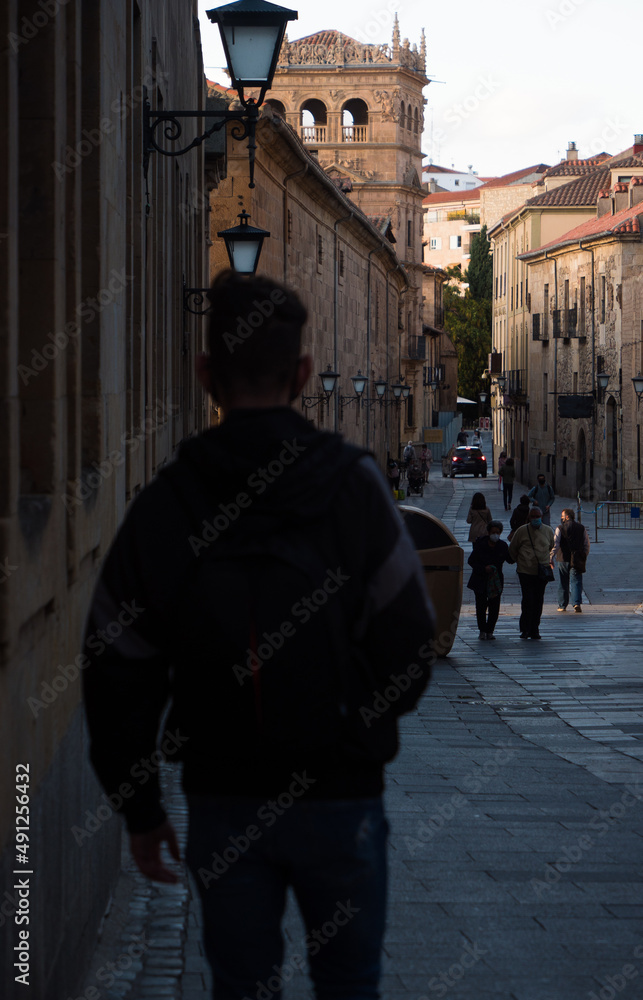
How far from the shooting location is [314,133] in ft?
207

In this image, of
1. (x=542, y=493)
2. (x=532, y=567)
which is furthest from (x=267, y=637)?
(x=542, y=493)

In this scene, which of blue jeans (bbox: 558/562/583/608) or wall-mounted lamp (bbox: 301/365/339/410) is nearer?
blue jeans (bbox: 558/562/583/608)

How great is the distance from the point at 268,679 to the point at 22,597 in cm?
96

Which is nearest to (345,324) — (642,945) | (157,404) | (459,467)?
(459,467)

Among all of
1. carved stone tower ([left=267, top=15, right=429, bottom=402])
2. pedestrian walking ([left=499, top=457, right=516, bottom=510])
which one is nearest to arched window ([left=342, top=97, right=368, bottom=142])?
carved stone tower ([left=267, top=15, right=429, bottom=402])

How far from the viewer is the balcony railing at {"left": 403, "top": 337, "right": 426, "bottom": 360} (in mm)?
66500

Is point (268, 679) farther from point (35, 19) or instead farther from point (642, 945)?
point (642, 945)

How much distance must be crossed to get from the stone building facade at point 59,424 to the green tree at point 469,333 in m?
92.6

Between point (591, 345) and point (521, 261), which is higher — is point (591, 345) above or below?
below

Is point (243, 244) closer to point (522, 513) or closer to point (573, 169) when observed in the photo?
point (522, 513)

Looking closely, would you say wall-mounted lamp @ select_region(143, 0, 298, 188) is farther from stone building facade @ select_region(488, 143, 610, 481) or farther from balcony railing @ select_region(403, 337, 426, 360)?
balcony railing @ select_region(403, 337, 426, 360)

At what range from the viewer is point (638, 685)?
1104cm

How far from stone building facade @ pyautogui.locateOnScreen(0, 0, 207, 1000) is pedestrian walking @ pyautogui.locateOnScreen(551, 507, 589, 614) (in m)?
11.7

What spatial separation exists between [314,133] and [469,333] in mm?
37178
